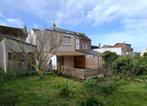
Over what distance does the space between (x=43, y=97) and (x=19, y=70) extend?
14.6 meters

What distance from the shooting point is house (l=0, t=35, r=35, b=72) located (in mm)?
27438

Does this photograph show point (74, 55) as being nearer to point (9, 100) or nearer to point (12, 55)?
point (12, 55)

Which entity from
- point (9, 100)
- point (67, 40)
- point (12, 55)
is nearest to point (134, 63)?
point (67, 40)

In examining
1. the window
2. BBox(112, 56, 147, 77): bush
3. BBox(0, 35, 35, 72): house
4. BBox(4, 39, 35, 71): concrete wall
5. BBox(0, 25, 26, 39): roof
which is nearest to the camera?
BBox(0, 35, 35, 72): house

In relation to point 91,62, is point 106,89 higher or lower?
lower

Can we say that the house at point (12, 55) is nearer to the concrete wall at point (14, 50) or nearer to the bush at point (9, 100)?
the concrete wall at point (14, 50)

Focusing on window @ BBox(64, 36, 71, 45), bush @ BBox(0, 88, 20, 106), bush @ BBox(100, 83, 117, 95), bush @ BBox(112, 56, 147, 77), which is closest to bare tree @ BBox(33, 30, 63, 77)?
window @ BBox(64, 36, 71, 45)

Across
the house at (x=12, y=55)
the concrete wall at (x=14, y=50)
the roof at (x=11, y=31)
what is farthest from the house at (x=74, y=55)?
the house at (x=12, y=55)

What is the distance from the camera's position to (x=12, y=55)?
28219mm

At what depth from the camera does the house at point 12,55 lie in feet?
90.0

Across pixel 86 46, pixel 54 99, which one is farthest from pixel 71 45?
pixel 54 99

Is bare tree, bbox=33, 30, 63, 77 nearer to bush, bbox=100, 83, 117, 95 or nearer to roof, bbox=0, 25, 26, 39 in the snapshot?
roof, bbox=0, 25, 26, 39

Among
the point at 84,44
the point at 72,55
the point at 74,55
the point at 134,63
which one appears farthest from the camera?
the point at 84,44

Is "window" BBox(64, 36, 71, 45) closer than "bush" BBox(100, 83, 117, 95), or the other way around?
"bush" BBox(100, 83, 117, 95)
